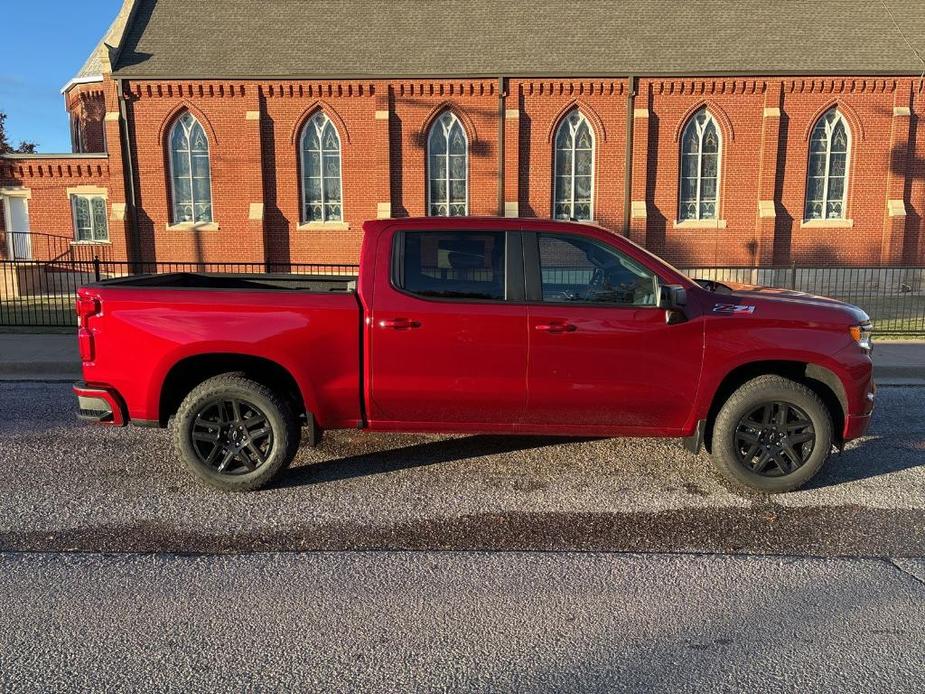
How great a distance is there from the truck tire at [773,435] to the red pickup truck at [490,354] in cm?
1

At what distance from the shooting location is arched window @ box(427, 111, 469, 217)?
20.3 m

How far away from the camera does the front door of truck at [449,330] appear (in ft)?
14.8

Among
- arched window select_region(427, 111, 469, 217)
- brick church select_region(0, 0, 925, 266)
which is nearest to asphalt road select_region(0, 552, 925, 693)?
brick church select_region(0, 0, 925, 266)

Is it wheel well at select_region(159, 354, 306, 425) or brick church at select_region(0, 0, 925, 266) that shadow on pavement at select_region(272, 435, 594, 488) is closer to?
wheel well at select_region(159, 354, 306, 425)

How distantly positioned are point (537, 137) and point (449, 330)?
669 inches

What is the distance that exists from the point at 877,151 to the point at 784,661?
21.7 m

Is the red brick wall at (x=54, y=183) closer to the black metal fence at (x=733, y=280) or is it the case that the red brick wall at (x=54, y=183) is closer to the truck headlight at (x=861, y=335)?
the black metal fence at (x=733, y=280)

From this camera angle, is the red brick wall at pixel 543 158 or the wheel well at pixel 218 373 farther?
the red brick wall at pixel 543 158

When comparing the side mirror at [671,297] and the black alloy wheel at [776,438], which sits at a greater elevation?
the side mirror at [671,297]

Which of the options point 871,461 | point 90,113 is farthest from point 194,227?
point 871,461

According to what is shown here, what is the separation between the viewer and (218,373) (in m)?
4.80

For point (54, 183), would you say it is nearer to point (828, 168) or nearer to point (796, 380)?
point (796, 380)

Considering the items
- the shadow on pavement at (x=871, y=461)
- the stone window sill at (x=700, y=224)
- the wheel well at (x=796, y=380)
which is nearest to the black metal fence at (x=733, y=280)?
the stone window sill at (x=700, y=224)

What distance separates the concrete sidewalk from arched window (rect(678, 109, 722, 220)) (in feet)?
35.7
